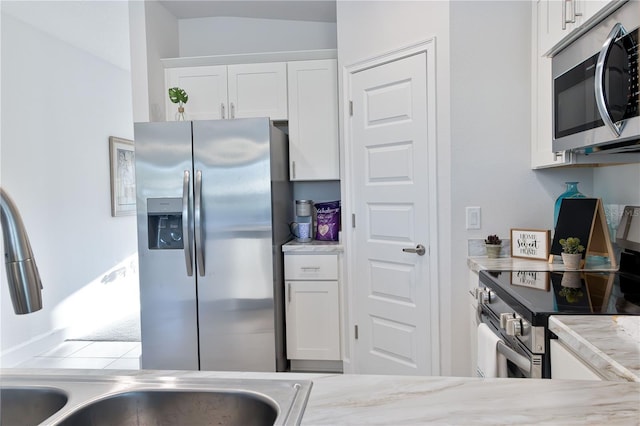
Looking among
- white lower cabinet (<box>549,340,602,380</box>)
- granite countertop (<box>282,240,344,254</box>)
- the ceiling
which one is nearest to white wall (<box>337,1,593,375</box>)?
granite countertop (<box>282,240,344,254</box>)

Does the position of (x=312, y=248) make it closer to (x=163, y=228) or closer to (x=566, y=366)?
(x=163, y=228)

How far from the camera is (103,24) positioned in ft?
12.1

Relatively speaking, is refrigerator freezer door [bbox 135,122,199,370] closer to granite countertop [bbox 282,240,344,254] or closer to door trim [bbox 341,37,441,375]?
granite countertop [bbox 282,240,344,254]

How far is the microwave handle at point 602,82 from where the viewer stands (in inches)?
58.4

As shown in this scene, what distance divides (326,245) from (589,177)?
63.9 inches

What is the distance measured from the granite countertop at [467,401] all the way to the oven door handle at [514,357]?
2.19ft

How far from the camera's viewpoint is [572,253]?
201 cm

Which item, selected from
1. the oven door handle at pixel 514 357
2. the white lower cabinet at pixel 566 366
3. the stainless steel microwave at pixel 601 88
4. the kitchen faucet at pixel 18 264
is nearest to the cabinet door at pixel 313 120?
the stainless steel microwave at pixel 601 88

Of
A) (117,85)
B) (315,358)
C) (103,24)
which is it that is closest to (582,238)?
(315,358)

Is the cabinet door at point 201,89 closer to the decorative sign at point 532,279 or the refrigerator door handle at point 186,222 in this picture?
the refrigerator door handle at point 186,222

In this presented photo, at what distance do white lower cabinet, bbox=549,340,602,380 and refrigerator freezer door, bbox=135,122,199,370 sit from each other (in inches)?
87.7

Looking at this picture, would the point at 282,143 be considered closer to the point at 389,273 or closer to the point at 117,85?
the point at 389,273

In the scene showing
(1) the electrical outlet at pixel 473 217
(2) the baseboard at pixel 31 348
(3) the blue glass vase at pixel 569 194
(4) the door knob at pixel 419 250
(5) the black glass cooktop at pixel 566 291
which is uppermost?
(3) the blue glass vase at pixel 569 194

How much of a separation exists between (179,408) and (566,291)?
1371 millimetres
